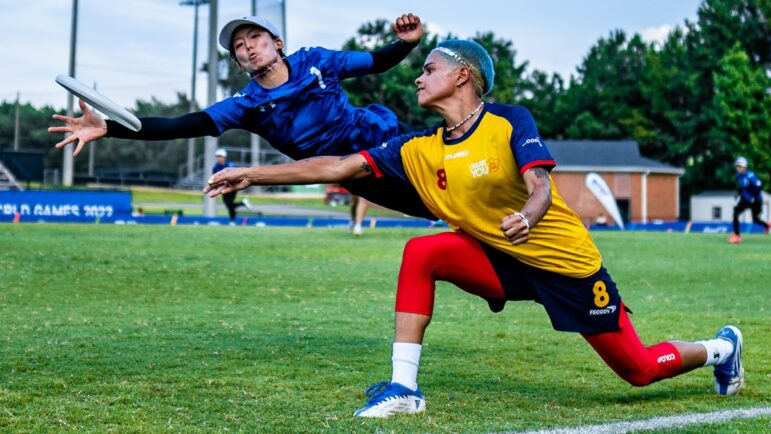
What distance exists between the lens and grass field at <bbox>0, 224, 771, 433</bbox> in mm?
5152

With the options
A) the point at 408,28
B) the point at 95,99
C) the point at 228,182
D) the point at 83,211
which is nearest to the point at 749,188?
the point at 83,211

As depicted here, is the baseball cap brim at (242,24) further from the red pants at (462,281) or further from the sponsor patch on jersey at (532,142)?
the sponsor patch on jersey at (532,142)

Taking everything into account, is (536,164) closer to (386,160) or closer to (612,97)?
(386,160)

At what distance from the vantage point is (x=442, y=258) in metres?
5.52

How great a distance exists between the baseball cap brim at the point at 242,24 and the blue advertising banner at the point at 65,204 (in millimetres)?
26424

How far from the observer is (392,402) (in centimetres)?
521

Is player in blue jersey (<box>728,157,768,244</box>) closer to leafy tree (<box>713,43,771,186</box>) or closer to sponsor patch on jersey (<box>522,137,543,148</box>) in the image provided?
sponsor patch on jersey (<box>522,137,543,148</box>)

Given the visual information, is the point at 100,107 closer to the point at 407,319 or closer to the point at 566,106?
the point at 407,319

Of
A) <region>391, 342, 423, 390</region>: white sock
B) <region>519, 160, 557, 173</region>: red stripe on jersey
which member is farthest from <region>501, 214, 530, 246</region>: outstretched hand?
<region>391, 342, 423, 390</region>: white sock

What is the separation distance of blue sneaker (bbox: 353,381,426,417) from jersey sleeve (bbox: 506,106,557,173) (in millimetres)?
1356

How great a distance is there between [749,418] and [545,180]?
176 cm

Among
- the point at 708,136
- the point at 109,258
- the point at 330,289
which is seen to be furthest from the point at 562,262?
the point at 708,136

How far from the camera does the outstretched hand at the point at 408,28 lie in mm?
6789

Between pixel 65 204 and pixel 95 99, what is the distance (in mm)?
29323
